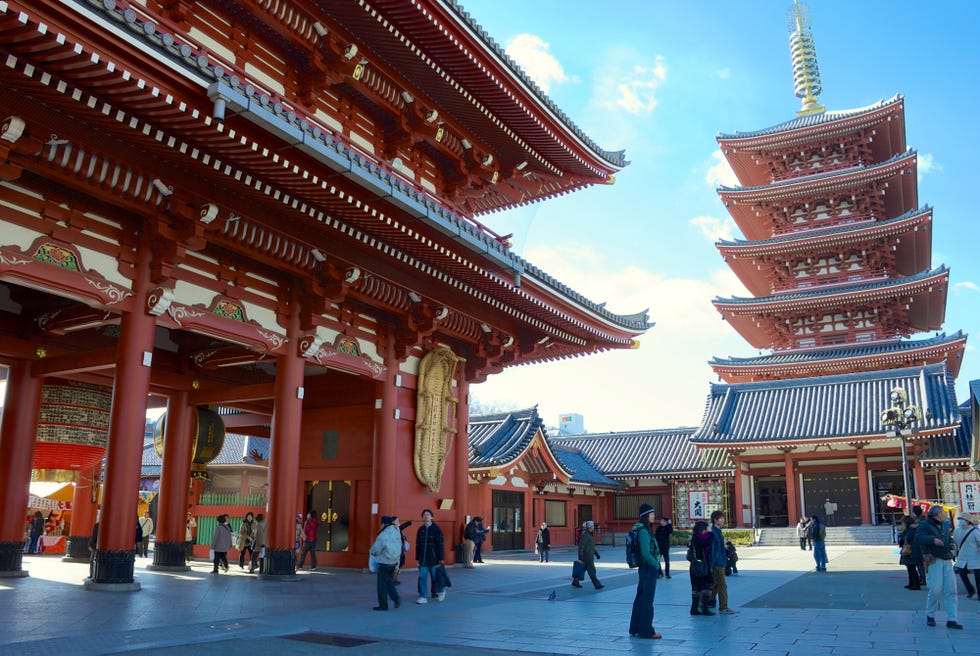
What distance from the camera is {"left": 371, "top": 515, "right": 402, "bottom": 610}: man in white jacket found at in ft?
38.2

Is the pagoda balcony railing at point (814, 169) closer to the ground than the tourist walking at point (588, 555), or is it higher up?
higher up

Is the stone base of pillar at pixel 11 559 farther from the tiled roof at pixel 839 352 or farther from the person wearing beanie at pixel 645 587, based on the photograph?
the tiled roof at pixel 839 352

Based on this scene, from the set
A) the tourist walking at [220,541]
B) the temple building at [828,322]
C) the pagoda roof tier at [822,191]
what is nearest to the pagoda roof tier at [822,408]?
the temple building at [828,322]

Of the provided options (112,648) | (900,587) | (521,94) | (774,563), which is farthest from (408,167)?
(774,563)

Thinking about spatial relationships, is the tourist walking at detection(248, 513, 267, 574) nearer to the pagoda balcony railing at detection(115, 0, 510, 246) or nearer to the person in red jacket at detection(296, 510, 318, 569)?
the person in red jacket at detection(296, 510, 318, 569)

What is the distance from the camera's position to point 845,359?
38.9 m

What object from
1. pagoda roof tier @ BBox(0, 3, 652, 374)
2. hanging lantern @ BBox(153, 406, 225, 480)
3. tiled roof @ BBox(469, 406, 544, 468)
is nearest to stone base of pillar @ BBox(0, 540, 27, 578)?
hanging lantern @ BBox(153, 406, 225, 480)

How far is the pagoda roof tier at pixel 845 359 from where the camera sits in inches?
1486

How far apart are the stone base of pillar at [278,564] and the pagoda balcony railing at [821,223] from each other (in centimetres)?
3695

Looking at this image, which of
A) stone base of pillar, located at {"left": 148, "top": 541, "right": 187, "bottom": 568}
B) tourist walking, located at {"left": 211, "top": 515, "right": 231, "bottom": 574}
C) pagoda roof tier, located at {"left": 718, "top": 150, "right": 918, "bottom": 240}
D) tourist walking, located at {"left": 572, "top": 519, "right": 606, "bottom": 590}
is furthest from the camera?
pagoda roof tier, located at {"left": 718, "top": 150, "right": 918, "bottom": 240}

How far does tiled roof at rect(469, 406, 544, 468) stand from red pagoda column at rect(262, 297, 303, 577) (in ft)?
50.4

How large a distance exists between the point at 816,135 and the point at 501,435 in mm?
25502

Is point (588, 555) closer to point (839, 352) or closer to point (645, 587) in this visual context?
point (645, 587)

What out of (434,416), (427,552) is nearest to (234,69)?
(427,552)
